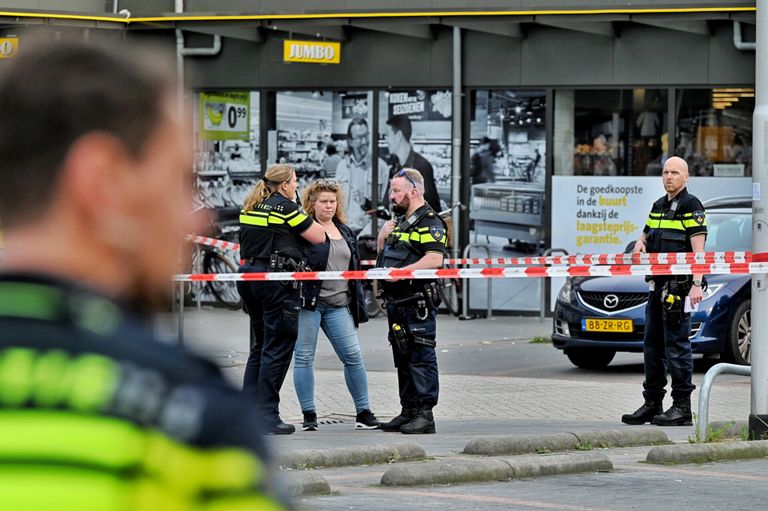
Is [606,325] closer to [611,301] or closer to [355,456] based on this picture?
[611,301]

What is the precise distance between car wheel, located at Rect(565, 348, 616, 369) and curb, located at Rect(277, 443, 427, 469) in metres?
6.27

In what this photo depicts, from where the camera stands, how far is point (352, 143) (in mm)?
20906

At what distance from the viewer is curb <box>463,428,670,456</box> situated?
29.0 feet

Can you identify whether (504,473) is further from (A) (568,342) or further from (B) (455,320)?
(B) (455,320)

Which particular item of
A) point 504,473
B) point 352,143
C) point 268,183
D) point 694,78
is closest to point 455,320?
point 352,143

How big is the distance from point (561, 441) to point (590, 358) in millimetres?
5854

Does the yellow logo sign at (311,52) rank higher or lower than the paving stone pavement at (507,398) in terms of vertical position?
higher

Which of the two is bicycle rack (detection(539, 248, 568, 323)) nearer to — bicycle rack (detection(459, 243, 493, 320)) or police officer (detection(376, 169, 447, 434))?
bicycle rack (detection(459, 243, 493, 320))

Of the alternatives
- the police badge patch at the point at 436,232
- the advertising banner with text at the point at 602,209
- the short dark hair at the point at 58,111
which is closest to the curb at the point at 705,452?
the police badge patch at the point at 436,232

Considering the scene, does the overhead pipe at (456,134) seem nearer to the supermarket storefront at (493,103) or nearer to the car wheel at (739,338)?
the supermarket storefront at (493,103)

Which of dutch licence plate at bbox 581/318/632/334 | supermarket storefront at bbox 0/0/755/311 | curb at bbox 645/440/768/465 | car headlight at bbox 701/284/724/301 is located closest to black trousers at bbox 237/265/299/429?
curb at bbox 645/440/768/465

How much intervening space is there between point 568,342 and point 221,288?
7.93 m

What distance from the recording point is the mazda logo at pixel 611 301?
46.3ft

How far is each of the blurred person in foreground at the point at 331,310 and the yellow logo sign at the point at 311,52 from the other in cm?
959
